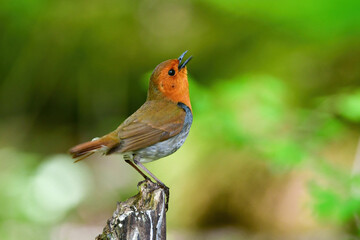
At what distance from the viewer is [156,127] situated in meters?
2.99

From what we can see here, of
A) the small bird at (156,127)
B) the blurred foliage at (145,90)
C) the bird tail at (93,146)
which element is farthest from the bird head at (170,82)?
the blurred foliage at (145,90)

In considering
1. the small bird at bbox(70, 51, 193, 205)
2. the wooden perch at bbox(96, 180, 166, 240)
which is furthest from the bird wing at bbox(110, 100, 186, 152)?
Result: the wooden perch at bbox(96, 180, 166, 240)

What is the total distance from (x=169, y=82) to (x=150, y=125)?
38 centimetres

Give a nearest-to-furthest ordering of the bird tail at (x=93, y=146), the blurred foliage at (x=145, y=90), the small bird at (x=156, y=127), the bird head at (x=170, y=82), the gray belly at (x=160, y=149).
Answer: the bird tail at (x=93, y=146) < the small bird at (x=156, y=127) < the gray belly at (x=160, y=149) < the bird head at (x=170, y=82) < the blurred foliage at (x=145, y=90)

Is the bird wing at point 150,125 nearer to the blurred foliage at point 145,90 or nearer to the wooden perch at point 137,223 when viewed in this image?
the wooden perch at point 137,223

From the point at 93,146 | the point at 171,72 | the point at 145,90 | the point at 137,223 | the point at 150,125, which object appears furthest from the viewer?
the point at 145,90

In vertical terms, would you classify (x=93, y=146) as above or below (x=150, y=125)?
below

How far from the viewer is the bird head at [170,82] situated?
3.22 m

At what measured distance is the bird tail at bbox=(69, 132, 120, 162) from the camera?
8.39 feet

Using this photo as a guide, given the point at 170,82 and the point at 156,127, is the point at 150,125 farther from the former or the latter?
the point at 170,82

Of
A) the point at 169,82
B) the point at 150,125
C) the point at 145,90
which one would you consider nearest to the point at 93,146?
the point at 150,125

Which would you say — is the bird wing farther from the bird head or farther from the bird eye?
the bird eye

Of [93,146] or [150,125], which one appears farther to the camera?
[150,125]

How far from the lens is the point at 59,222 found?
219 inches
